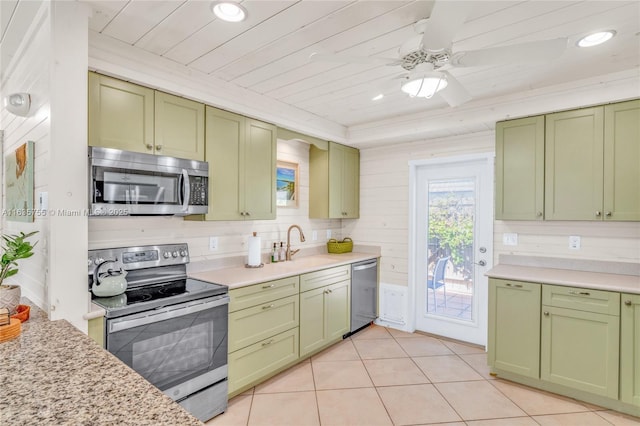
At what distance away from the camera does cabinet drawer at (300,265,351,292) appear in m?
3.14

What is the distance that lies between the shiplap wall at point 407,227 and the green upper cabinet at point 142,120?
7.78 ft

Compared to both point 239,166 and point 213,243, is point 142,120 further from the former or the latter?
point 213,243

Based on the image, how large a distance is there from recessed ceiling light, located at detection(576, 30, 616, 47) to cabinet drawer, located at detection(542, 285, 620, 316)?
172 cm

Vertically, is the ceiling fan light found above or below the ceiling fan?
below

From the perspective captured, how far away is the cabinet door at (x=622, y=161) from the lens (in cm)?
259

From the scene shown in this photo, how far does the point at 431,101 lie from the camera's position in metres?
3.20

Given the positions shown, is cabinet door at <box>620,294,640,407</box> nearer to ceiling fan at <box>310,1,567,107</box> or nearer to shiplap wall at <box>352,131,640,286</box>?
shiplap wall at <box>352,131,640,286</box>

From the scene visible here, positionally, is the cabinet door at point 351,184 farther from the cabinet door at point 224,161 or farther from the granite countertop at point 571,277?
the granite countertop at point 571,277

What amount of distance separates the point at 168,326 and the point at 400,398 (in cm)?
181

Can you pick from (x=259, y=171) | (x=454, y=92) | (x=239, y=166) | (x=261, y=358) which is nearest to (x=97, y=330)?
(x=261, y=358)

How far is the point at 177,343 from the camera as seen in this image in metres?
2.14

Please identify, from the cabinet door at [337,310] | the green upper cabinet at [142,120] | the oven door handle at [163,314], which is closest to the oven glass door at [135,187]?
the green upper cabinet at [142,120]

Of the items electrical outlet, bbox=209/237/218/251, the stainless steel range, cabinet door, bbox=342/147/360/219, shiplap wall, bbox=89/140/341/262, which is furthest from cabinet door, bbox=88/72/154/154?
cabinet door, bbox=342/147/360/219

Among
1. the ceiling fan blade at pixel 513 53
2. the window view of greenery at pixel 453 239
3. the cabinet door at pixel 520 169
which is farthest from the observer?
the window view of greenery at pixel 453 239
